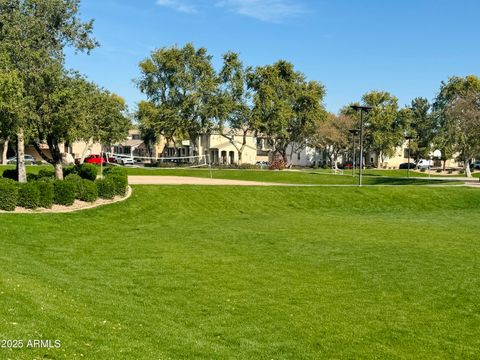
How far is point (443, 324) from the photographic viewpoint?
946 cm

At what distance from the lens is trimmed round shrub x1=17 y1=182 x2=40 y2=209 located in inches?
841

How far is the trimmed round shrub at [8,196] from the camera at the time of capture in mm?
20672

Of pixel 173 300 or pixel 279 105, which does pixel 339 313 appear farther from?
pixel 279 105

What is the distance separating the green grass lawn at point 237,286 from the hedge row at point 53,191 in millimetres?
1240

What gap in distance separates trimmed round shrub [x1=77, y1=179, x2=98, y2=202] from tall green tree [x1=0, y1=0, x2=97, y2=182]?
385 cm

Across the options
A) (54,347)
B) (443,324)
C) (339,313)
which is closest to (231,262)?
(339,313)

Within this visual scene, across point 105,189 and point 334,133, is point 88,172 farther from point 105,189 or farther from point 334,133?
point 334,133

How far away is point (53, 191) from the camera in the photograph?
22.6 m

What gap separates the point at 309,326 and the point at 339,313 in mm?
1053

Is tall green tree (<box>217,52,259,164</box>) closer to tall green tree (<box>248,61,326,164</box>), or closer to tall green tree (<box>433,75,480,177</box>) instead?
tall green tree (<box>248,61,326,164</box>)

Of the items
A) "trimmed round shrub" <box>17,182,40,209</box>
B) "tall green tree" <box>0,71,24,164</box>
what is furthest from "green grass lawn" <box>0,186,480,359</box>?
"tall green tree" <box>0,71,24,164</box>

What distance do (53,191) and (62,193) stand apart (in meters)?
0.43

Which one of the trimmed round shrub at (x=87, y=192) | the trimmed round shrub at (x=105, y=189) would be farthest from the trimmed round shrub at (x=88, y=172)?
the trimmed round shrub at (x=87, y=192)

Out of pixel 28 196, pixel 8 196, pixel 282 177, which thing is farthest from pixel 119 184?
pixel 282 177
